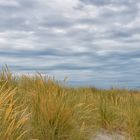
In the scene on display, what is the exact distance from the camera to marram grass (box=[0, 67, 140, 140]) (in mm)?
4740

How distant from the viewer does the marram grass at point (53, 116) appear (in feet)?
15.6

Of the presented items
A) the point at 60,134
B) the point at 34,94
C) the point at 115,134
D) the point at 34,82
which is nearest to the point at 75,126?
the point at 60,134

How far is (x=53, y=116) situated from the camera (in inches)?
233

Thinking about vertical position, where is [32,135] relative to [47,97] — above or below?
below

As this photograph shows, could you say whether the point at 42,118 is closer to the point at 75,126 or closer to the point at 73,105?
the point at 75,126

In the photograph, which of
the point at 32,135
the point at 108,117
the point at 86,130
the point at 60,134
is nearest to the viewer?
the point at 32,135

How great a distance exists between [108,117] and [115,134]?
0.62 metres

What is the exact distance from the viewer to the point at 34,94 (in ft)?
21.3

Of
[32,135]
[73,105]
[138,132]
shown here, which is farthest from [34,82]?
[32,135]

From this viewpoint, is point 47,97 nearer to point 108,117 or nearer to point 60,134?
point 60,134

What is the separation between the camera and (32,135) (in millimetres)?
5531

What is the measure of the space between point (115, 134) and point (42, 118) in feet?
7.01

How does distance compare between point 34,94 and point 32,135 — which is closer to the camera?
point 32,135

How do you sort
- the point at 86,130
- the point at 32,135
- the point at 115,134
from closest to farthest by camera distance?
1. the point at 32,135
2. the point at 86,130
3. the point at 115,134
